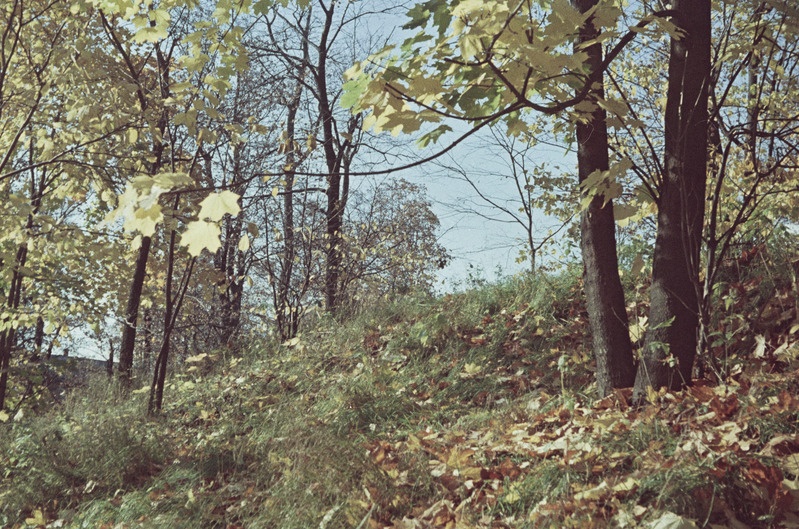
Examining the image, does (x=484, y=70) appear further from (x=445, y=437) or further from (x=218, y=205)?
(x=445, y=437)

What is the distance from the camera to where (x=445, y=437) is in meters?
4.27

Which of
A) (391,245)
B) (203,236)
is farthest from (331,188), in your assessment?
(203,236)

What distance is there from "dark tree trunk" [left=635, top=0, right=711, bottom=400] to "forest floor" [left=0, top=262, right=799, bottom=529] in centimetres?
25

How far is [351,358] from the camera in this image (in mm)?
6863

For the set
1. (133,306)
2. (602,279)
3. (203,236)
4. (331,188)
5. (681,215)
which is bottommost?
(602,279)

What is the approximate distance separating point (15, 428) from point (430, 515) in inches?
202

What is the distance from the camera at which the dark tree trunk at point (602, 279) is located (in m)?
4.39

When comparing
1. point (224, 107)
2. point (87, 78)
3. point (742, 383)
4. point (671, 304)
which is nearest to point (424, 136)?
point (671, 304)

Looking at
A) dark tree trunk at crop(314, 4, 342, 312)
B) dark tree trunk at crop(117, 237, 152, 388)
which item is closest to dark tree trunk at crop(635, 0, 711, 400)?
dark tree trunk at crop(314, 4, 342, 312)

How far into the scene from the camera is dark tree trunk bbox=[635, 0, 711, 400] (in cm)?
396

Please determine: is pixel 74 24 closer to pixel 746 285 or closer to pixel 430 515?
pixel 430 515

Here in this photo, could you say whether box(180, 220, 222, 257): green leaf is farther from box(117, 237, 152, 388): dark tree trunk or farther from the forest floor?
box(117, 237, 152, 388): dark tree trunk

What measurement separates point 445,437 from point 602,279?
1572 mm

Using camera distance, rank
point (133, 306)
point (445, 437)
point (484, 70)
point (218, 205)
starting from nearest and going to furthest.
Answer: point (218, 205)
point (484, 70)
point (445, 437)
point (133, 306)
